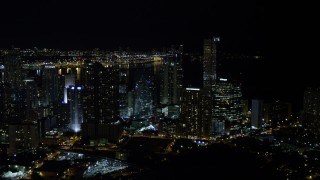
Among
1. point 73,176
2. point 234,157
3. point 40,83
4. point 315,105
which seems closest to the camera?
point 73,176

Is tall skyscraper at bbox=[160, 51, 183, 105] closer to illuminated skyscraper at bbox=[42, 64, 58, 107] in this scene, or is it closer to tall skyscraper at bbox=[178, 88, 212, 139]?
tall skyscraper at bbox=[178, 88, 212, 139]

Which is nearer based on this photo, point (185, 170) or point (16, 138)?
point (185, 170)

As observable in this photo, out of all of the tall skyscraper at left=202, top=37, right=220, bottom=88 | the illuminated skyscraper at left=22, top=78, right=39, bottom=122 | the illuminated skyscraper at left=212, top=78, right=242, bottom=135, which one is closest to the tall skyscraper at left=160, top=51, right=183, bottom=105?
the tall skyscraper at left=202, top=37, right=220, bottom=88

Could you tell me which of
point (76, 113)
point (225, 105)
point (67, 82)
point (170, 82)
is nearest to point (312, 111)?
point (225, 105)

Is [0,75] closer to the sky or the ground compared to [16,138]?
closer to the sky

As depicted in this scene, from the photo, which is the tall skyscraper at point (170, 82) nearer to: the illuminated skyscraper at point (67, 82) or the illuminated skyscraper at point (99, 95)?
the illuminated skyscraper at point (99, 95)

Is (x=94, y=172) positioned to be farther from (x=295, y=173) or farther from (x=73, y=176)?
(x=295, y=173)

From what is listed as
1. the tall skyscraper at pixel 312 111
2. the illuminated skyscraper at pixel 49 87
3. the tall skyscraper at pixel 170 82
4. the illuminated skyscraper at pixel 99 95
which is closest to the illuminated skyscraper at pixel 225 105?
the tall skyscraper at pixel 312 111

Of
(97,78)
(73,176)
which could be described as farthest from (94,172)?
(97,78)

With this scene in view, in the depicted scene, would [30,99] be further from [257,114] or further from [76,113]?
[257,114]
